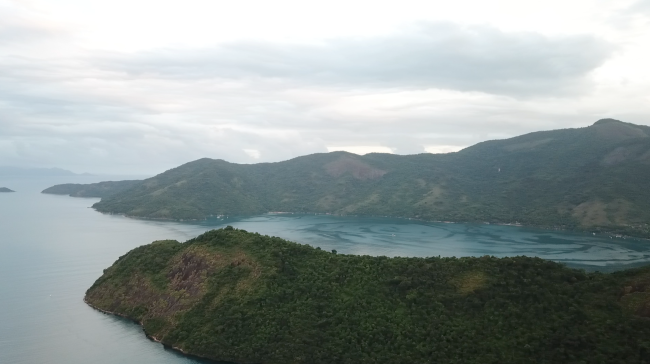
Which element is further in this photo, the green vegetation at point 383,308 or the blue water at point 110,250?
the blue water at point 110,250

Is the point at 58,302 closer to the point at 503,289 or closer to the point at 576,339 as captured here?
the point at 503,289

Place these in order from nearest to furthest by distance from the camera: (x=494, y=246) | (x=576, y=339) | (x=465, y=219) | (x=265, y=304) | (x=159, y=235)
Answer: (x=576, y=339)
(x=265, y=304)
(x=494, y=246)
(x=159, y=235)
(x=465, y=219)

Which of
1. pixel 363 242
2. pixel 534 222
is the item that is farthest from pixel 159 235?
pixel 534 222

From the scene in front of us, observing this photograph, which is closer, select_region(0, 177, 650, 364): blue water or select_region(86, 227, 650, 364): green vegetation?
select_region(86, 227, 650, 364): green vegetation

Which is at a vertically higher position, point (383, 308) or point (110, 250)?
point (383, 308)
